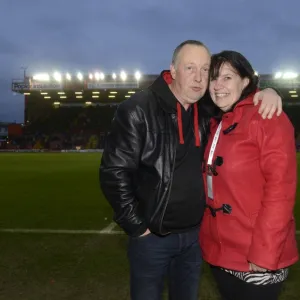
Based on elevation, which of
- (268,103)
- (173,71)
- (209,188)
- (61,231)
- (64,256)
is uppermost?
(173,71)

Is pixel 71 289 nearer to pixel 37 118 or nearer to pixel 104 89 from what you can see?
pixel 104 89

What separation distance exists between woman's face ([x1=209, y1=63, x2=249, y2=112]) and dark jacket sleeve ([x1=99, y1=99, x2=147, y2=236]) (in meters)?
0.47

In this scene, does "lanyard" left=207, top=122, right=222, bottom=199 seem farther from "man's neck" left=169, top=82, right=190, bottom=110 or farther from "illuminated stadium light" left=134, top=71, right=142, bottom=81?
"illuminated stadium light" left=134, top=71, right=142, bottom=81

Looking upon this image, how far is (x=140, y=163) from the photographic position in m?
2.50

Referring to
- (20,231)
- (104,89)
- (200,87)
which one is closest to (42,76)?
(104,89)

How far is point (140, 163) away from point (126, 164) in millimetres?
Result: 102

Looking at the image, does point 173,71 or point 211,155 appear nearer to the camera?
point 211,155

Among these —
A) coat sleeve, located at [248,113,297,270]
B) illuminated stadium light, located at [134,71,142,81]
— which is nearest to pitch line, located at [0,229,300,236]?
coat sleeve, located at [248,113,297,270]

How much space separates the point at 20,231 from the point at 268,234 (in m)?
5.14

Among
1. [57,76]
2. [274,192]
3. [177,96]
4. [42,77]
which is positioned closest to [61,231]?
[177,96]

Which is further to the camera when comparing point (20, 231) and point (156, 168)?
point (20, 231)

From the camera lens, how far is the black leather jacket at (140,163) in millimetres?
2441

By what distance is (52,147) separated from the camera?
52625 millimetres

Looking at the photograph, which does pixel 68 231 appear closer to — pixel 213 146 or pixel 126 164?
pixel 126 164
